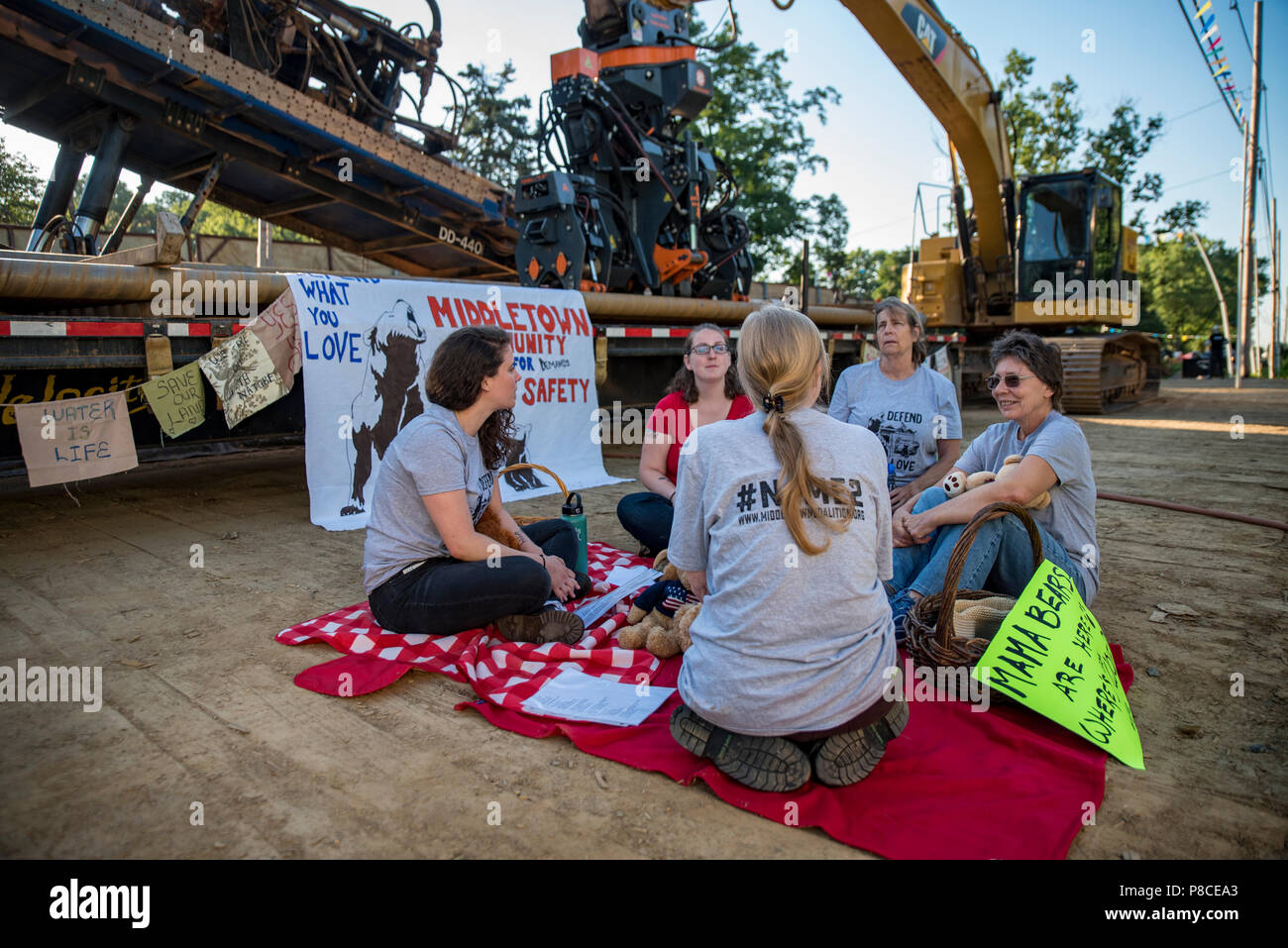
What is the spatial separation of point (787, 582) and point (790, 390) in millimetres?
491

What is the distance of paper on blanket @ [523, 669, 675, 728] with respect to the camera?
93.1 inches

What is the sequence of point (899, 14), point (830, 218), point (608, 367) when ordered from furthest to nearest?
point (830, 218), point (899, 14), point (608, 367)

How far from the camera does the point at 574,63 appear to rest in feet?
24.9

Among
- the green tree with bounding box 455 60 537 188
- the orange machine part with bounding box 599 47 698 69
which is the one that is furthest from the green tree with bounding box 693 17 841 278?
the orange machine part with bounding box 599 47 698 69

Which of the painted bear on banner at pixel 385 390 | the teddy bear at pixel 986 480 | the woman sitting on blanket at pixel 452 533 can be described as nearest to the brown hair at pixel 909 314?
the teddy bear at pixel 986 480

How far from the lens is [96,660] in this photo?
2760 mm

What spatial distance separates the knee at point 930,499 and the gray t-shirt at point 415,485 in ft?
6.03

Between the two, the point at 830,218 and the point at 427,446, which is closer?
the point at 427,446

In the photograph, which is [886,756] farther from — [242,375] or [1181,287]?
[1181,287]

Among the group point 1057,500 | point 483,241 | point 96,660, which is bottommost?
point 96,660
